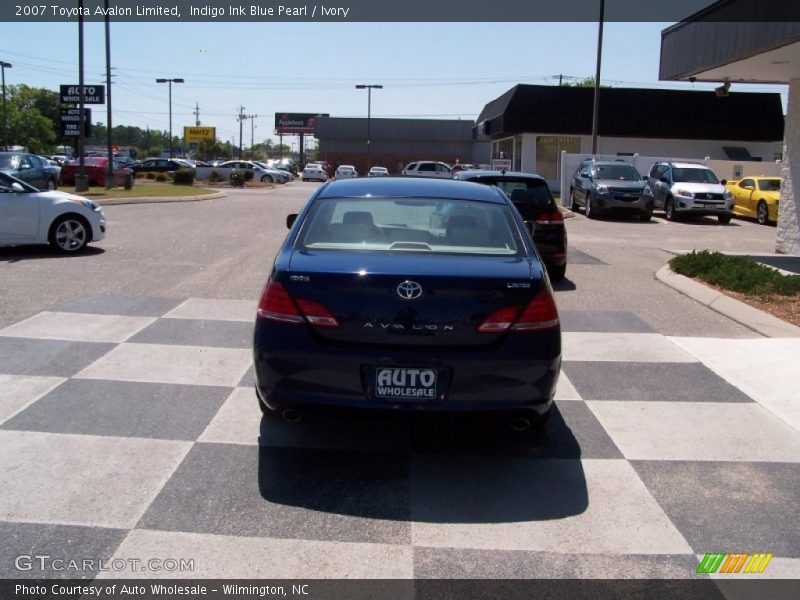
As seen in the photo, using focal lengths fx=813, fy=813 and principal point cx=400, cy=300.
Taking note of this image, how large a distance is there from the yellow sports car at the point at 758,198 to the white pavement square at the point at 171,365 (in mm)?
21434

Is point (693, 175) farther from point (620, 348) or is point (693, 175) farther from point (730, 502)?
point (730, 502)

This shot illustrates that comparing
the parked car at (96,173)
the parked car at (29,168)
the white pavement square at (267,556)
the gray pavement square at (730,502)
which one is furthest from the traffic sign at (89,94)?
the gray pavement square at (730,502)

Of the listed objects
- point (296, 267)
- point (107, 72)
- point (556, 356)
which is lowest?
point (556, 356)

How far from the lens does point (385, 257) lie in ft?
15.8

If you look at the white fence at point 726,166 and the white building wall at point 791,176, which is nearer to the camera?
the white building wall at point 791,176

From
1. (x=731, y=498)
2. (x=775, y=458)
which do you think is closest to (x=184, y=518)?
(x=731, y=498)

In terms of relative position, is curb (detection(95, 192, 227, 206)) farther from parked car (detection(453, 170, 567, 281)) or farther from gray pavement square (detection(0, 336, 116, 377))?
gray pavement square (detection(0, 336, 116, 377))

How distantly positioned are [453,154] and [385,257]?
78848 mm

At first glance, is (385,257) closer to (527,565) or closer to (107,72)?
(527,565)

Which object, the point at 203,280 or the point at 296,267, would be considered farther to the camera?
the point at 203,280

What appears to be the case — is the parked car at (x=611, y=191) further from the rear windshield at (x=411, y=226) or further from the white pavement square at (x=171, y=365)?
the rear windshield at (x=411, y=226)

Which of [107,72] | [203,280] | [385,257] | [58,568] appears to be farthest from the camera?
[107,72]

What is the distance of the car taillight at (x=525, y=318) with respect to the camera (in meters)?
4.50

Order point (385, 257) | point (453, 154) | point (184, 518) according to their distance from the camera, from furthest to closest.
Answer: point (453, 154)
point (385, 257)
point (184, 518)
